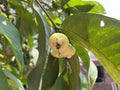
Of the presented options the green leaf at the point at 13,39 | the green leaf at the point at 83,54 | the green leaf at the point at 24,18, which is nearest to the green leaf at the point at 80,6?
the green leaf at the point at 24,18

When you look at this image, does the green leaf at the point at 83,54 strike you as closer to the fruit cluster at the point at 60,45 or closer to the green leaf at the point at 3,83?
the fruit cluster at the point at 60,45

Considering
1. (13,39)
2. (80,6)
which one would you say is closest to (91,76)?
(13,39)

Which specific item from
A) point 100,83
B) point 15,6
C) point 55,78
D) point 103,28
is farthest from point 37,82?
point 100,83

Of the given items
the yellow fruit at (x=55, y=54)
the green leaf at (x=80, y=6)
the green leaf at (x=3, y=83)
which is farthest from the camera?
the green leaf at (x=80, y=6)

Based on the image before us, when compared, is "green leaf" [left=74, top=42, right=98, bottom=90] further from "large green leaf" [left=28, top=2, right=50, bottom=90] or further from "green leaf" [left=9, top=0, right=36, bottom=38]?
"green leaf" [left=9, top=0, right=36, bottom=38]

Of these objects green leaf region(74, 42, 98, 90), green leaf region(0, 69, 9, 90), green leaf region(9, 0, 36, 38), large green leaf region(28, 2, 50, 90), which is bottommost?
green leaf region(9, 0, 36, 38)

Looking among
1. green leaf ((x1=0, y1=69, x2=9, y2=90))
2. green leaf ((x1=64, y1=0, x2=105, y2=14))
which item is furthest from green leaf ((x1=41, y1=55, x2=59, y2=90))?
green leaf ((x1=64, y1=0, x2=105, y2=14))

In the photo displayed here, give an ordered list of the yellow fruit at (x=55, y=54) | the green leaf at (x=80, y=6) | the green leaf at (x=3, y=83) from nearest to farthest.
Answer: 1. the green leaf at (x=3, y=83)
2. the yellow fruit at (x=55, y=54)
3. the green leaf at (x=80, y=6)
